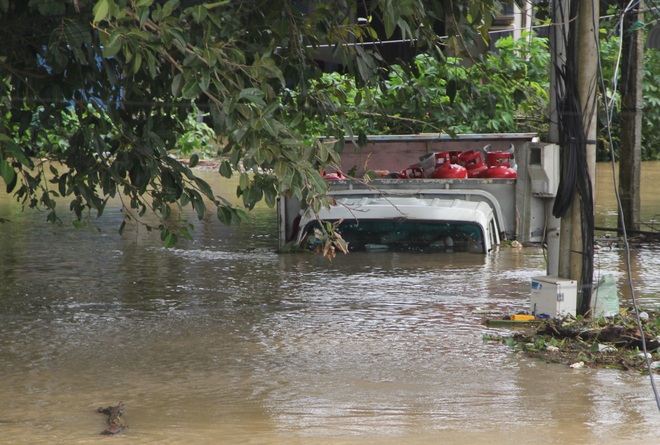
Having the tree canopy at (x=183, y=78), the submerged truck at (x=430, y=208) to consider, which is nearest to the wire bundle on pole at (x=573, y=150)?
the tree canopy at (x=183, y=78)

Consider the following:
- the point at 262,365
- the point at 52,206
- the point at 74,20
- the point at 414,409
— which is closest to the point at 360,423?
the point at 414,409

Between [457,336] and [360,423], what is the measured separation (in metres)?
2.61

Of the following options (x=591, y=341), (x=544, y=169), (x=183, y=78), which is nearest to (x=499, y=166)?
(x=544, y=169)

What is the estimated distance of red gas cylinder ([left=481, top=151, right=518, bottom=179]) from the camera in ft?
46.0

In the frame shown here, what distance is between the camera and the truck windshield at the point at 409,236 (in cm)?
Answer: 1291

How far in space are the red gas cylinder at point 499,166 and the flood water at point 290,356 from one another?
1.50 meters

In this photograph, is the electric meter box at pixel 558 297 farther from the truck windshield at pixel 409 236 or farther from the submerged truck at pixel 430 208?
the truck windshield at pixel 409 236

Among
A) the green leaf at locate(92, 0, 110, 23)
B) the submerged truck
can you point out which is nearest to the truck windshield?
the submerged truck

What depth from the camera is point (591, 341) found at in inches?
297

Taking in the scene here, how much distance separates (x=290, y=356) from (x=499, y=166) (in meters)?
7.62

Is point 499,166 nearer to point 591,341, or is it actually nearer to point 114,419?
point 591,341

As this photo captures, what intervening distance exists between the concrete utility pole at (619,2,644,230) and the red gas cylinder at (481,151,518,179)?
5.17 ft

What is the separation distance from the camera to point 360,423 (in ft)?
18.5

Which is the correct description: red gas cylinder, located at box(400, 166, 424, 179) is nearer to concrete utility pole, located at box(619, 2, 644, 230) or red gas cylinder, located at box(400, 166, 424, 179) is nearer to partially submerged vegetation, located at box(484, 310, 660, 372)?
concrete utility pole, located at box(619, 2, 644, 230)
